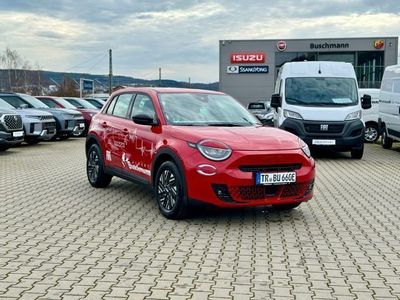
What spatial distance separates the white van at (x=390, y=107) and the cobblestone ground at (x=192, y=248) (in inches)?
250

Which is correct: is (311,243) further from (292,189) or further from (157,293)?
(157,293)

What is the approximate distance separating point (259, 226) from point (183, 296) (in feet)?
7.93

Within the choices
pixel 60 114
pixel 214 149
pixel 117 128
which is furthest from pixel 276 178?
pixel 60 114

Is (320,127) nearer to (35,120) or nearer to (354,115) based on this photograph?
(354,115)

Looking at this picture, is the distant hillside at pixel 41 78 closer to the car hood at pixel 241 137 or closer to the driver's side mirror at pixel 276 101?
the driver's side mirror at pixel 276 101

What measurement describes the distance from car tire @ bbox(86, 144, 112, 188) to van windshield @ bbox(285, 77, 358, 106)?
6333 millimetres

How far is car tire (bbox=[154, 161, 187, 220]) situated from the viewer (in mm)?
6195

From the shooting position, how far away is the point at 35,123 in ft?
54.0

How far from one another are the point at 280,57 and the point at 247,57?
2.77 metres

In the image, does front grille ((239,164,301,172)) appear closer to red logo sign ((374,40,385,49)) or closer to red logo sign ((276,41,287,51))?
red logo sign ((276,41,287,51))

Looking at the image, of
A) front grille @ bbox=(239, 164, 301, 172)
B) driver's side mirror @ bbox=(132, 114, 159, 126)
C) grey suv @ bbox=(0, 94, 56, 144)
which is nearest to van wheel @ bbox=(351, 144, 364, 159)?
front grille @ bbox=(239, 164, 301, 172)

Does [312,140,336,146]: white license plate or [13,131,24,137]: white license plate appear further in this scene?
[13,131,24,137]: white license plate

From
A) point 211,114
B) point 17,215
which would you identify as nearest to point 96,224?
point 17,215

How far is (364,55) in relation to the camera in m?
43.1
